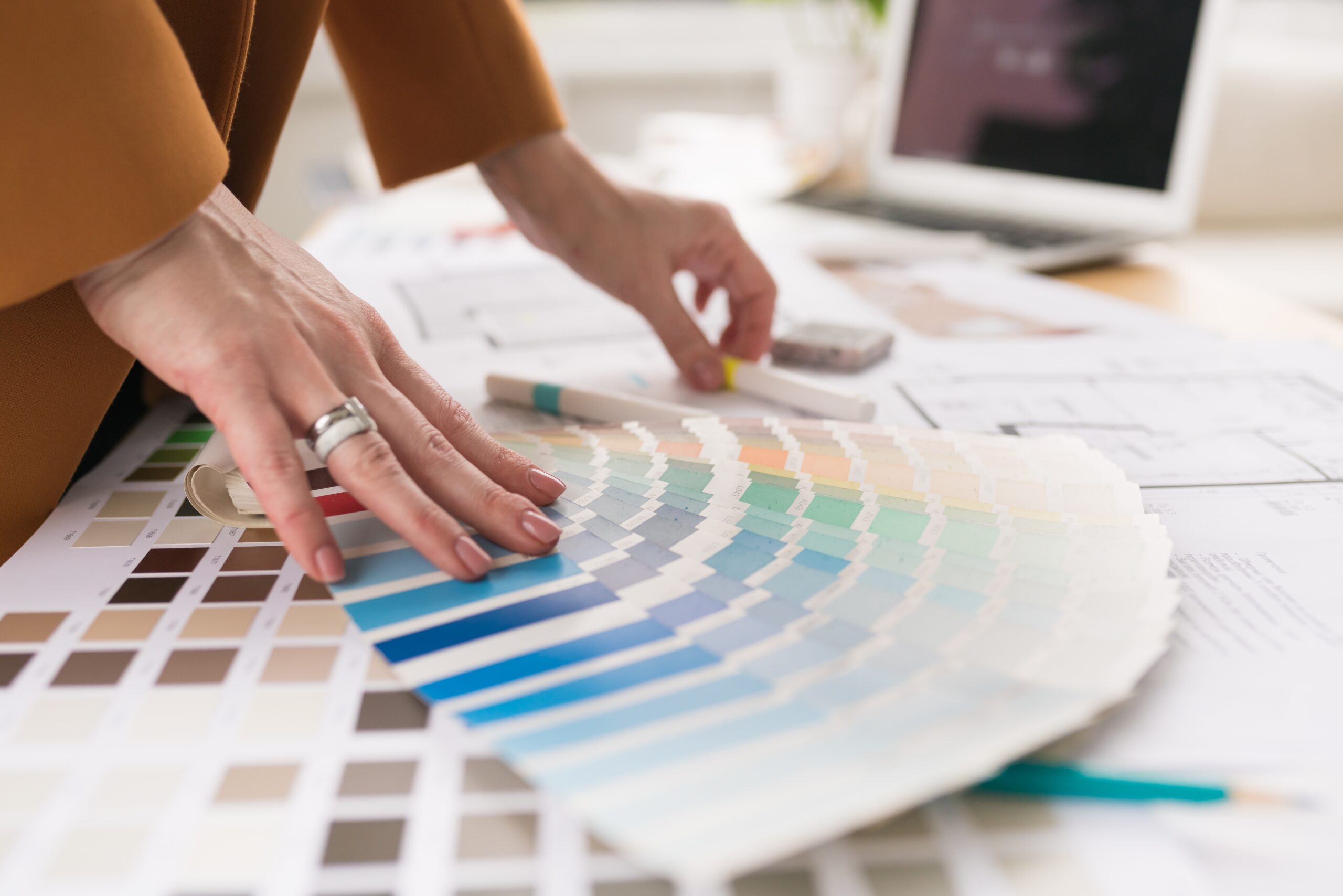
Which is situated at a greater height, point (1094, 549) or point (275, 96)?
point (275, 96)

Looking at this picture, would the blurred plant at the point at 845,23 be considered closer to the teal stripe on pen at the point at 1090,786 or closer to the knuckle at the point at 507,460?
the knuckle at the point at 507,460

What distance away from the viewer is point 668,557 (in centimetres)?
45

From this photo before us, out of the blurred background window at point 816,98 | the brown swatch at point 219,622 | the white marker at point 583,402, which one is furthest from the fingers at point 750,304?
the blurred background window at point 816,98

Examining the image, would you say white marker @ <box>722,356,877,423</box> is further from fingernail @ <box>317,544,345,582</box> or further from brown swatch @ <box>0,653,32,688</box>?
brown swatch @ <box>0,653,32,688</box>

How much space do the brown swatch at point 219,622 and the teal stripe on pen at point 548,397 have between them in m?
0.29

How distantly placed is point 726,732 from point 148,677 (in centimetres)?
23

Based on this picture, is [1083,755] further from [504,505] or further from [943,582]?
[504,505]

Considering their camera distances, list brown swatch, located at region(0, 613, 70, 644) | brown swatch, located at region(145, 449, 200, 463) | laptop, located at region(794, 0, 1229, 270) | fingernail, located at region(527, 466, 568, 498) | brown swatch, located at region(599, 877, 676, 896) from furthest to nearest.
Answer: laptop, located at region(794, 0, 1229, 270)
brown swatch, located at region(145, 449, 200, 463)
fingernail, located at region(527, 466, 568, 498)
brown swatch, located at region(0, 613, 70, 644)
brown swatch, located at region(599, 877, 676, 896)

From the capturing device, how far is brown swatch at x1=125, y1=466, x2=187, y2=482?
0.59 meters

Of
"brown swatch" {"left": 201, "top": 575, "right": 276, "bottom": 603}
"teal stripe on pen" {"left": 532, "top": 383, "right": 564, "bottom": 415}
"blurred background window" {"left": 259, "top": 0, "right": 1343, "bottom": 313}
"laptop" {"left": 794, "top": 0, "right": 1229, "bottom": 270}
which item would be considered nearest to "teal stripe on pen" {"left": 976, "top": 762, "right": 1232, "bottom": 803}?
"brown swatch" {"left": 201, "top": 575, "right": 276, "bottom": 603}

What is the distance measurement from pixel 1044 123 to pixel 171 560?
118 centimetres

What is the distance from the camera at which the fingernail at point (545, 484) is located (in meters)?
0.51

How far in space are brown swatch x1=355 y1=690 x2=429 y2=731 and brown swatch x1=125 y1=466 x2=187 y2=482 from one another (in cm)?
30

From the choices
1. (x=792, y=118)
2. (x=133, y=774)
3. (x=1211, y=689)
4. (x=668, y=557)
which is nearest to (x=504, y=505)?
(x=668, y=557)
